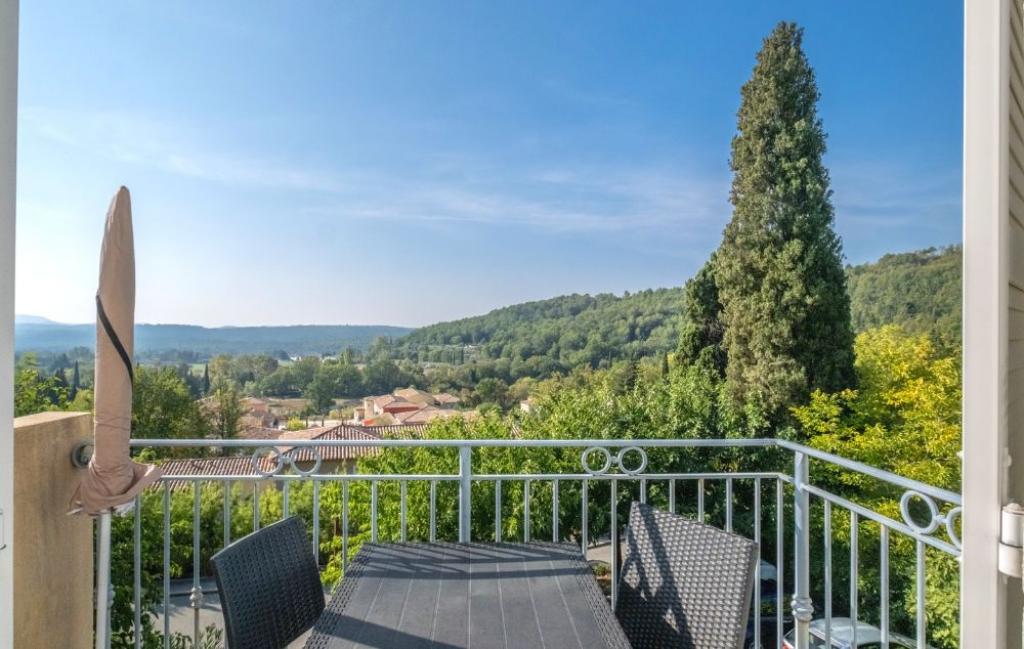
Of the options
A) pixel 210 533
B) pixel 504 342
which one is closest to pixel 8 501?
pixel 504 342

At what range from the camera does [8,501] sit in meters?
1.08

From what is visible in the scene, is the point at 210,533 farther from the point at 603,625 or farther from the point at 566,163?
the point at 603,625

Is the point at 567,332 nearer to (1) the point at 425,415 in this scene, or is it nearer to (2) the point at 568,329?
(2) the point at 568,329

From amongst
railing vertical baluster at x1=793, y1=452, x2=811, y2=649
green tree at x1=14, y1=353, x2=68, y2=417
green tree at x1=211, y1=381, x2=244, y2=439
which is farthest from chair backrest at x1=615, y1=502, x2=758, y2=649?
green tree at x1=211, y1=381, x2=244, y2=439

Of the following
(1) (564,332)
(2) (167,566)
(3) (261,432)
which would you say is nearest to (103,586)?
(2) (167,566)

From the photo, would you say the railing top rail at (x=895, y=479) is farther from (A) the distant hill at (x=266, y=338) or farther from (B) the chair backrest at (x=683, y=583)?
(A) the distant hill at (x=266, y=338)

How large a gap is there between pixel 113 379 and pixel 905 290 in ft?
48.2

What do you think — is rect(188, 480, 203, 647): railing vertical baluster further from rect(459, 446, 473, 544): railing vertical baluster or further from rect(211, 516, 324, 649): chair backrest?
rect(459, 446, 473, 544): railing vertical baluster

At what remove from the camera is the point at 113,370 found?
1.78 metres

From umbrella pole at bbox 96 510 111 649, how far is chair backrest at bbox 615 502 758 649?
1561mm

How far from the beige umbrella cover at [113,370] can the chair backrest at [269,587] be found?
46 cm

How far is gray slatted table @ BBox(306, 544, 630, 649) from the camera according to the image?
141 cm

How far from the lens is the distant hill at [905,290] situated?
12.2m

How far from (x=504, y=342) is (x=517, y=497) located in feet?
14.2
